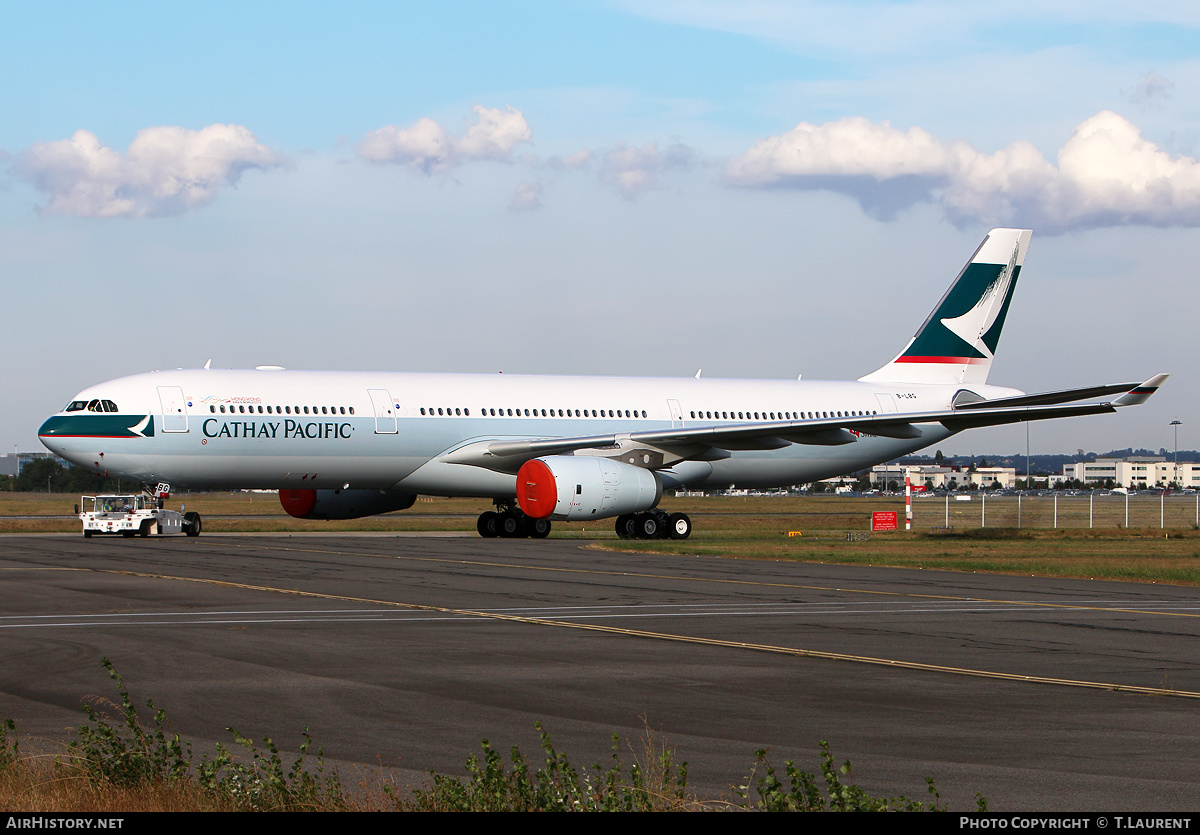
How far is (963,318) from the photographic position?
158 ft

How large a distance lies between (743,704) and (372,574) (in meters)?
14.8

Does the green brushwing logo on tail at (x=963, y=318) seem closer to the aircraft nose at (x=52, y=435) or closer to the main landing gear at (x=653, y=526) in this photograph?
the main landing gear at (x=653, y=526)

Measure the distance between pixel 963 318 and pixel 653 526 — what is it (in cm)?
1570

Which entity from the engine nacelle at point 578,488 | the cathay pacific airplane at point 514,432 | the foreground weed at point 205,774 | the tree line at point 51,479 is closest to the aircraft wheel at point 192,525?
the cathay pacific airplane at point 514,432

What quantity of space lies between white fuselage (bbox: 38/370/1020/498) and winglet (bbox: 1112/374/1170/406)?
8.70 m

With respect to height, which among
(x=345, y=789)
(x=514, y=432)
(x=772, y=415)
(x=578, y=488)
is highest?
(x=772, y=415)

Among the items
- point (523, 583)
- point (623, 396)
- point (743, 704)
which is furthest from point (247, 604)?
point (623, 396)

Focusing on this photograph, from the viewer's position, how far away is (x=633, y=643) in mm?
15148

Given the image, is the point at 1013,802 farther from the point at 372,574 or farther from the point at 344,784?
the point at 372,574

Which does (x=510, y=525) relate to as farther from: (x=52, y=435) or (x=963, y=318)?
(x=963, y=318)

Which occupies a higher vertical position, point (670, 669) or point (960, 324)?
point (960, 324)

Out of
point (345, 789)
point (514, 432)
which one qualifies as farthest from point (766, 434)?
point (345, 789)

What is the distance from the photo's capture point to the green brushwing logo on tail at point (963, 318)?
48.1m
